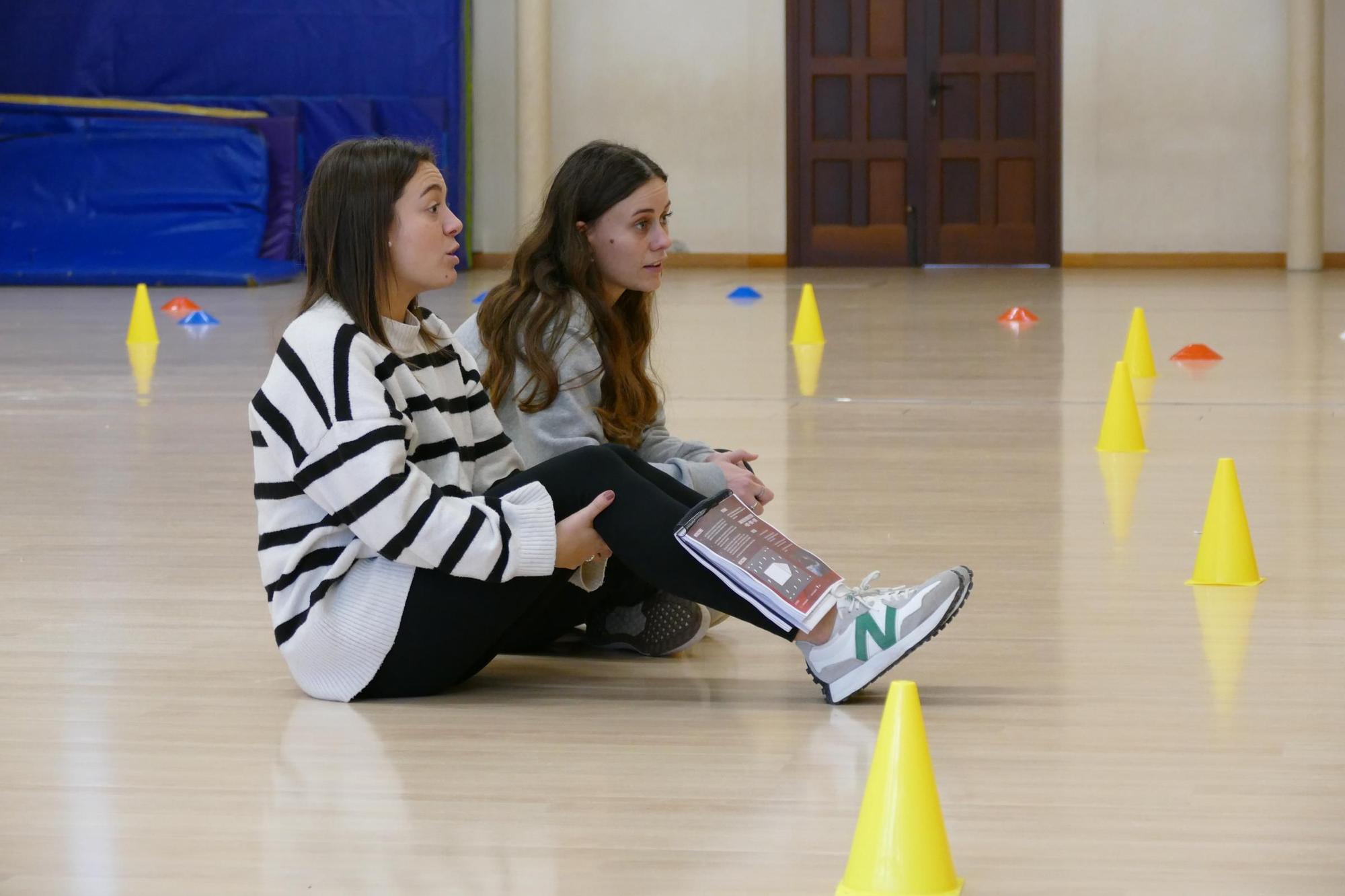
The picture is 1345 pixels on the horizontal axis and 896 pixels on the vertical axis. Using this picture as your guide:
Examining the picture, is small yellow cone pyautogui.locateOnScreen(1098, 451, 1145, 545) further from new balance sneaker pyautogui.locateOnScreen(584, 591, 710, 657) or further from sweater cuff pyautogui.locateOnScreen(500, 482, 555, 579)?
sweater cuff pyautogui.locateOnScreen(500, 482, 555, 579)

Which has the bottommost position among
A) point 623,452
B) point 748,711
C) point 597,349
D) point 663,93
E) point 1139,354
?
point 748,711

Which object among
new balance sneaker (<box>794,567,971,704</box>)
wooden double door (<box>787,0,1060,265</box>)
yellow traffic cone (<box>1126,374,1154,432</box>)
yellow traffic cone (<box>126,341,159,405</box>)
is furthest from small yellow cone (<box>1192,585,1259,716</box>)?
wooden double door (<box>787,0,1060,265</box>)

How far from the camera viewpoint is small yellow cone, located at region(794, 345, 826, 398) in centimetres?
588

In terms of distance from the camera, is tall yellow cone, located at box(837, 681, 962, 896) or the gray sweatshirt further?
the gray sweatshirt

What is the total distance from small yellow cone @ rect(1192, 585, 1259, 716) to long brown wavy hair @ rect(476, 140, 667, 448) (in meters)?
0.91

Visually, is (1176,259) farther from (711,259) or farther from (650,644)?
(650,644)

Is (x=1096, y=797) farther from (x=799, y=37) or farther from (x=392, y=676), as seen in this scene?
(x=799, y=37)

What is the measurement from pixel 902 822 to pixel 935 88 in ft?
39.3

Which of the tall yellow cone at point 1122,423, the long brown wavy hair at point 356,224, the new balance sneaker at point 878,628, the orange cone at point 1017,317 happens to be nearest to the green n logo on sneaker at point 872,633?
the new balance sneaker at point 878,628

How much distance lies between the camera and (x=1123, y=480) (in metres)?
4.05

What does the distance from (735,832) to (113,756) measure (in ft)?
2.57

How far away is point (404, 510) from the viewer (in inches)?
84.7

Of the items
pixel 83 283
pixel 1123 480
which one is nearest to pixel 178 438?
pixel 1123 480

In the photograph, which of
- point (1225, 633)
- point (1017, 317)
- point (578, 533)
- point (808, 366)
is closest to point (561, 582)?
point (578, 533)
